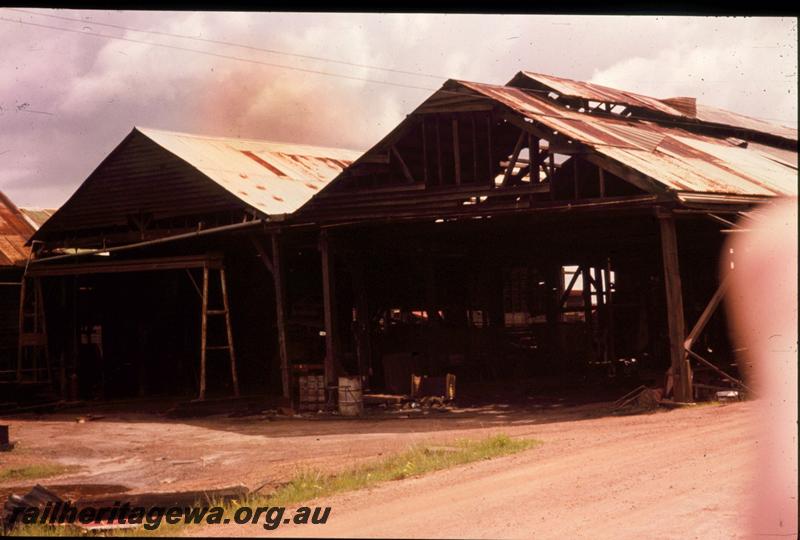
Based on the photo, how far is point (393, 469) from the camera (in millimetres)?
13109

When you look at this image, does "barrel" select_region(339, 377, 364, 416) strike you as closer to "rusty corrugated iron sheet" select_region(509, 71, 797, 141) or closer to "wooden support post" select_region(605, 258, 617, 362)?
"wooden support post" select_region(605, 258, 617, 362)

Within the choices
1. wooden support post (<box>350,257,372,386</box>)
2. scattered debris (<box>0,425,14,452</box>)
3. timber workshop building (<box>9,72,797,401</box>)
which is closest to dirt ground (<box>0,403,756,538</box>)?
scattered debris (<box>0,425,14,452</box>)

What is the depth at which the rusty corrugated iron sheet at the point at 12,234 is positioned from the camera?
93.3 ft

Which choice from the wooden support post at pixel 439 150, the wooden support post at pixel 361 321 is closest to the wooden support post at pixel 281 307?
the wooden support post at pixel 361 321

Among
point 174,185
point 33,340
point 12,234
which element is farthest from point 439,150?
point 12,234

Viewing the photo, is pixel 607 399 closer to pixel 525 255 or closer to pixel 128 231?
pixel 525 255

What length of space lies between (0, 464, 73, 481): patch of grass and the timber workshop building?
24.5 ft

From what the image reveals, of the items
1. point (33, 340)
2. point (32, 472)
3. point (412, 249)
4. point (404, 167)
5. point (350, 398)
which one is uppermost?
point (404, 167)

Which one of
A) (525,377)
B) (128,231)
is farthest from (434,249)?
(128,231)

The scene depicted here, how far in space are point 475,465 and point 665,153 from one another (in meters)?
11.9

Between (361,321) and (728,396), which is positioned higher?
(361,321)

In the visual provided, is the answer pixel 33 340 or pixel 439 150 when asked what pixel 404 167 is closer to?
pixel 439 150

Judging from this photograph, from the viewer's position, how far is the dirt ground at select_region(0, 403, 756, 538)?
952 cm

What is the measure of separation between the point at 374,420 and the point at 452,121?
6.54 metres
